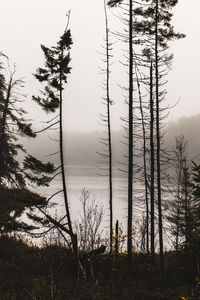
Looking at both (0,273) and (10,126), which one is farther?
(10,126)

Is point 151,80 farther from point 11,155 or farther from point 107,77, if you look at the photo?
point 11,155

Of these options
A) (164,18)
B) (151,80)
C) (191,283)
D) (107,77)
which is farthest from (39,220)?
(164,18)

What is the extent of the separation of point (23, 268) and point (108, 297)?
5.05 metres

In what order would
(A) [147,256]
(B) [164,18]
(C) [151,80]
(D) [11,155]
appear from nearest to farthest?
(B) [164,18], (C) [151,80], (A) [147,256], (D) [11,155]

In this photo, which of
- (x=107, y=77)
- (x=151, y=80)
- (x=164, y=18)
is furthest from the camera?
(x=107, y=77)

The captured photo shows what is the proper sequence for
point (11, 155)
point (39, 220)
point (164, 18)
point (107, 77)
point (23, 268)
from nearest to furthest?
point (39, 220), point (23, 268), point (164, 18), point (107, 77), point (11, 155)

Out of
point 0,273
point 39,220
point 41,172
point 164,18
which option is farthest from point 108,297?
point 164,18

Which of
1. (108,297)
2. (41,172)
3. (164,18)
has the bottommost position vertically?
(108,297)

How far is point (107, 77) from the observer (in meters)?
17.6

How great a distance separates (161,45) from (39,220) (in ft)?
35.8

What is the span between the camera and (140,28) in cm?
1338

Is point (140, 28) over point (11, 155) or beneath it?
over

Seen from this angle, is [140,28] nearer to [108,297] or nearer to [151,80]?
[151,80]

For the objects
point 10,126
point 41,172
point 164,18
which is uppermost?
point 164,18
